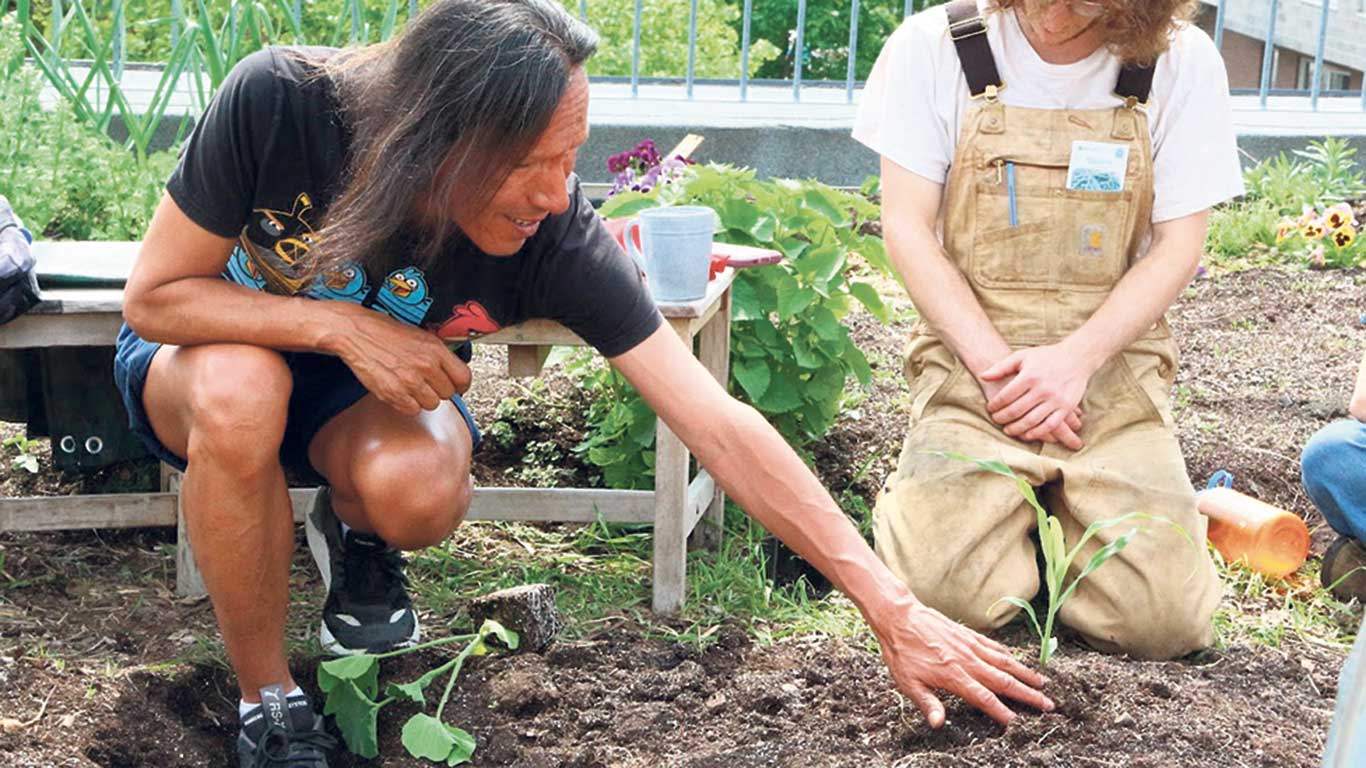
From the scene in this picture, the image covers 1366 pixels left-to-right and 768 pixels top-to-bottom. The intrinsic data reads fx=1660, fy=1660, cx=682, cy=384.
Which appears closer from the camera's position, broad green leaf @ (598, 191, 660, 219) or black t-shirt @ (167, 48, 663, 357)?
black t-shirt @ (167, 48, 663, 357)

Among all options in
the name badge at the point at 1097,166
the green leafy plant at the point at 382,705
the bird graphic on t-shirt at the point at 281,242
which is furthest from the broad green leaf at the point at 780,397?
the bird graphic on t-shirt at the point at 281,242

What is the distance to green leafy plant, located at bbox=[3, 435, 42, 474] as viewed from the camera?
11.7 ft

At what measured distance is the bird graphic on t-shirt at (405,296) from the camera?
2512 millimetres

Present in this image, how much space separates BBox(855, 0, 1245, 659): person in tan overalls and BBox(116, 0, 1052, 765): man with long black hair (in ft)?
2.07

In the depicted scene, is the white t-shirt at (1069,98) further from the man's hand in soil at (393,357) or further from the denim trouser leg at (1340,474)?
the man's hand in soil at (393,357)

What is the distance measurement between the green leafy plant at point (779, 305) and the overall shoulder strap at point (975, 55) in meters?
0.48

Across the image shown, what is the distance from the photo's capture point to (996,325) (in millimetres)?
3121

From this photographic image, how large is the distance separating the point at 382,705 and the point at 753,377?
1.20m

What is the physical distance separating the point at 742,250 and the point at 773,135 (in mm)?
2862

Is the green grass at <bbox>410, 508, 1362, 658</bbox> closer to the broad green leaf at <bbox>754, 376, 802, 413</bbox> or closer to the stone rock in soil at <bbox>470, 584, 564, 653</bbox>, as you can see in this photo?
the stone rock in soil at <bbox>470, 584, 564, 653</bbox>

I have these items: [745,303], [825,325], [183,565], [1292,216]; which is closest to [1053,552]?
[825,325]

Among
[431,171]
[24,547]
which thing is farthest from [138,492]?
[431,171]

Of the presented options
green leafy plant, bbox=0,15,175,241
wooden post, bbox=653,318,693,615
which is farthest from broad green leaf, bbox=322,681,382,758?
green leafy plant, bbox=0,15,175,241

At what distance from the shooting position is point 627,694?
105 inches
